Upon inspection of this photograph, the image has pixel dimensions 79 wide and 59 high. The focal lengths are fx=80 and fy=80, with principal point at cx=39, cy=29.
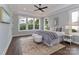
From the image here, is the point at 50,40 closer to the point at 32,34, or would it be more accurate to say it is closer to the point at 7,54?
the point at 32,34

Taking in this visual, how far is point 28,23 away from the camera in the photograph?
1.89 m

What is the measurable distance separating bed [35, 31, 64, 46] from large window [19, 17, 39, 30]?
0.58 feet

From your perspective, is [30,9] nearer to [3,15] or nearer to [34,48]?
[3,15]

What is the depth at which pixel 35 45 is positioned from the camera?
1.88m

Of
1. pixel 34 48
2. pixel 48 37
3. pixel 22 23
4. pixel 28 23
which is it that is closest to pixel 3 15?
pixel 22 23

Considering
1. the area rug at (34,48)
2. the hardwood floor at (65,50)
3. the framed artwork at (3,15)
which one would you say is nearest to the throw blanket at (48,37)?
the area rug at (34,48)

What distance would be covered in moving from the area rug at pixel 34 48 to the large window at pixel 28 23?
255mm

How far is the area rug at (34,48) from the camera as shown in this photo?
5.73 feet

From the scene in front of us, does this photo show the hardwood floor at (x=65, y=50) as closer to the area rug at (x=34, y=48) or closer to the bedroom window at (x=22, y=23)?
the area rug at (x=34, y=48)

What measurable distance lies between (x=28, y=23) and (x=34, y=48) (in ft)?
1.95

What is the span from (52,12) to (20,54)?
1157 millimetres

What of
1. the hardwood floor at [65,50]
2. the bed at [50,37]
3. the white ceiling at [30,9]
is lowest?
the hardwood floor at [65,50]

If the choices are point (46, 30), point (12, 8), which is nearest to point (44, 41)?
point (46, 30)

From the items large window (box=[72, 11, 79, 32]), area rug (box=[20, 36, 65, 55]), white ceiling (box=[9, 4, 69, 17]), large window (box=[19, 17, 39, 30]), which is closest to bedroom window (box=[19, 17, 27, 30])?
large window (box=[19, 17, 39, 30])
